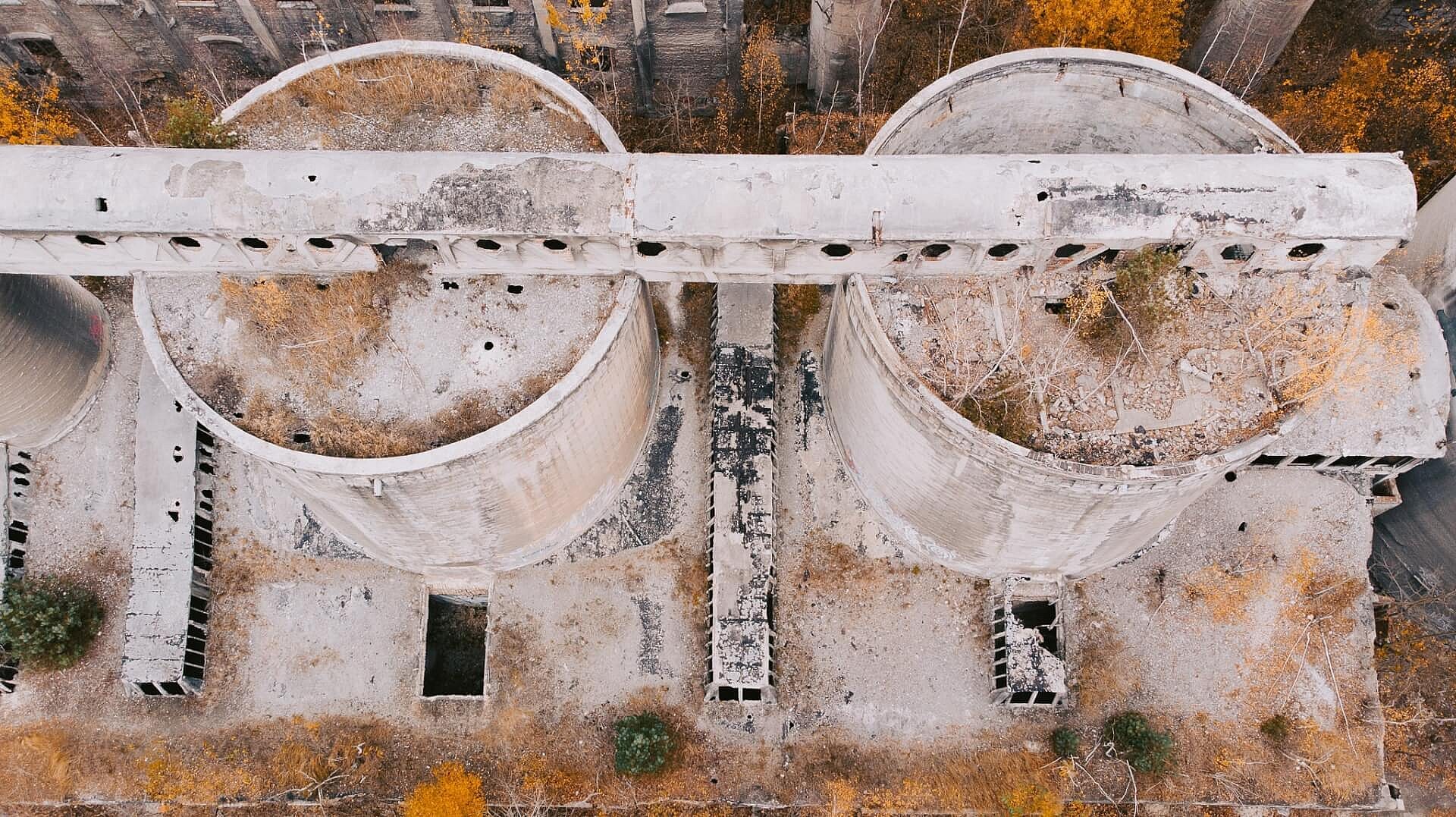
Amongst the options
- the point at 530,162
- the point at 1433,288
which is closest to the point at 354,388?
the point at 530,162

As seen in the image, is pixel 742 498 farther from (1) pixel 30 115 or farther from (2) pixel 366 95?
(1) pixel 30 115

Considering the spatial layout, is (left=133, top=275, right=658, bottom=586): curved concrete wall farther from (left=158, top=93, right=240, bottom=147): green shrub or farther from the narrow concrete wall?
the narrow concrete wall

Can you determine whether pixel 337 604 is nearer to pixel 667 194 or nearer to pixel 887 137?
pixel 667 194

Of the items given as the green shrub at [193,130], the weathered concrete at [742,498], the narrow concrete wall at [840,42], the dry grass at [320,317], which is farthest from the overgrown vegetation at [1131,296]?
the green shrub at [193,130]

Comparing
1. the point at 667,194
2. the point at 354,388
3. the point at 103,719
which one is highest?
the point at 667,194

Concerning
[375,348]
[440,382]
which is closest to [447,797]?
[440,382]

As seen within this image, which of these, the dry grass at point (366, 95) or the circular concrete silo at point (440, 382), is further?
the dry grass at point (366, 95)

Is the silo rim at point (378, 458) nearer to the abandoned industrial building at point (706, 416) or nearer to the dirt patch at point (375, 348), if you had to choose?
the abandoned industrial building at point (706, 416)
